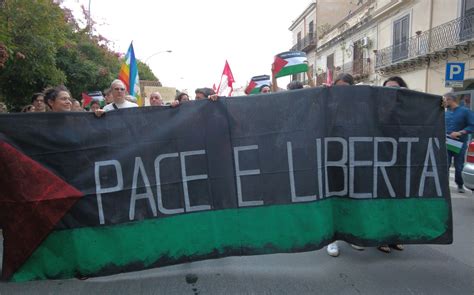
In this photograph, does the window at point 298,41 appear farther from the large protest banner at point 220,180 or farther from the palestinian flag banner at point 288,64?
the large protest banner at point 220,180

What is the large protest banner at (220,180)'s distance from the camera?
336cm

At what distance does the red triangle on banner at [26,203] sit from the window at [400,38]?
20982 millimetres

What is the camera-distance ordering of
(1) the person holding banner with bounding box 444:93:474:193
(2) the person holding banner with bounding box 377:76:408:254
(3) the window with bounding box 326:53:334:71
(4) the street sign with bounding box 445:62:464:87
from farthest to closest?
1. (3) the window with bounding box 326:53:334:71
2. (4) the street sign with bounding box 445:62:464:87
3. (1) the person holding banner with bounding box 444:93:474:193
4. (2) the person holding banner with bounding box 377:76:408:254

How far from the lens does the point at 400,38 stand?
70.4 ft

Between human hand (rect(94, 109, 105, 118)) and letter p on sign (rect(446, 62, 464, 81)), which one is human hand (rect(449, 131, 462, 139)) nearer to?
letter p on sign (rect(446, 62, 464, 81))

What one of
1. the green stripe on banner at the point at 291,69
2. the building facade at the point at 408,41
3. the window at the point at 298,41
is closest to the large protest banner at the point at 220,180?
the green stripe on banner at the point at 291,69

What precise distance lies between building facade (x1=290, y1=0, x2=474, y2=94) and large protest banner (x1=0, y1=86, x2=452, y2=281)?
Result: 1378 cm

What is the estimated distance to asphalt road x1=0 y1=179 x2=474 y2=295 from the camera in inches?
128

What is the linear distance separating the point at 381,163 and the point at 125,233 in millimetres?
2406

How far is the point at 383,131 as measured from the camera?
11.7 ft

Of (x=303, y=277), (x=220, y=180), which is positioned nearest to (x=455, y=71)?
(x=303, y=277)

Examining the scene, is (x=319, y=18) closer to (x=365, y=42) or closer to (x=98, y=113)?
(x=365, y=42)

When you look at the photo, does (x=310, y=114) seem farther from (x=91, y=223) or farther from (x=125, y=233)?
(x=91, y=223)

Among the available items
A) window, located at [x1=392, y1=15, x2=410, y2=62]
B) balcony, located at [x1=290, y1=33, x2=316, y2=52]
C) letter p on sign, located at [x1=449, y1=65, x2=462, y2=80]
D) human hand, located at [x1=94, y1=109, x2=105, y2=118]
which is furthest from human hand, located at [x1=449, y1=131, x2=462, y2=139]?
balcony, located at [x1=290, y1=33, x2=316, y2=52]
